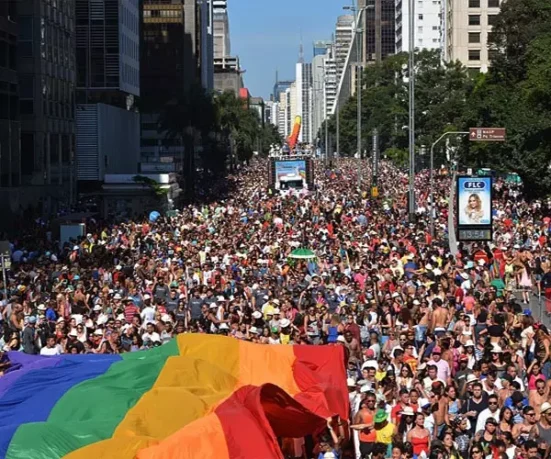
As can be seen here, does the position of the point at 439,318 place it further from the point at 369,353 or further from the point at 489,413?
the point at 489,413

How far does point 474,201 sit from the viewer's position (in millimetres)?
35125

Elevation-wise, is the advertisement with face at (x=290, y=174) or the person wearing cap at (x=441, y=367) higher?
the advertisement with face at (x=290, y=174)

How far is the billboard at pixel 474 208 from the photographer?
34625mm

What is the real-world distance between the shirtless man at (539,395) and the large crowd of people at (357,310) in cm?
2

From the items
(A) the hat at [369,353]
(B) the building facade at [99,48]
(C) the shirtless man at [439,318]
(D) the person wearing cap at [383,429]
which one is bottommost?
(D) the person wearing cap at [383,429]

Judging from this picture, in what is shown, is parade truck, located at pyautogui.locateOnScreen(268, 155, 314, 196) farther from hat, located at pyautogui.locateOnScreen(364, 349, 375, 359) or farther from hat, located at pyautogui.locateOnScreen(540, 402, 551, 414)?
hat, located at pyautogui.locateOnScreen(540, 402, 551, 414)

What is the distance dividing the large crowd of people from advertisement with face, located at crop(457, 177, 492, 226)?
2.43ft

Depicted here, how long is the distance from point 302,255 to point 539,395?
54.9ft

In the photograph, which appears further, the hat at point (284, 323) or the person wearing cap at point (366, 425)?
the hat at point (284, 323)

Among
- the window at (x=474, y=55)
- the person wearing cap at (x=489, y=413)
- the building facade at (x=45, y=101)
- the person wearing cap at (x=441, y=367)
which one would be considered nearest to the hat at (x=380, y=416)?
the person wearing cap at (x=489, y=413)

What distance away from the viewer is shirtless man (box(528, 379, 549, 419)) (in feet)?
51.5

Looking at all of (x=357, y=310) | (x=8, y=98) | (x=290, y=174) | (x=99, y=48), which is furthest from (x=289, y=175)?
(x=357, y=310)

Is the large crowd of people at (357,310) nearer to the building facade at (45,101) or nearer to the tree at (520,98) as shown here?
the tree at (520,98)

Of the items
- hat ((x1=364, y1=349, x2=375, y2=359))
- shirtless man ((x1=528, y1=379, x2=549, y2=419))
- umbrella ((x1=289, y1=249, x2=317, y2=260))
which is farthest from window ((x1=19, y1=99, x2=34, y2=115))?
shirtless man ((x1=528, y1=379, x2=549, y2=419))
